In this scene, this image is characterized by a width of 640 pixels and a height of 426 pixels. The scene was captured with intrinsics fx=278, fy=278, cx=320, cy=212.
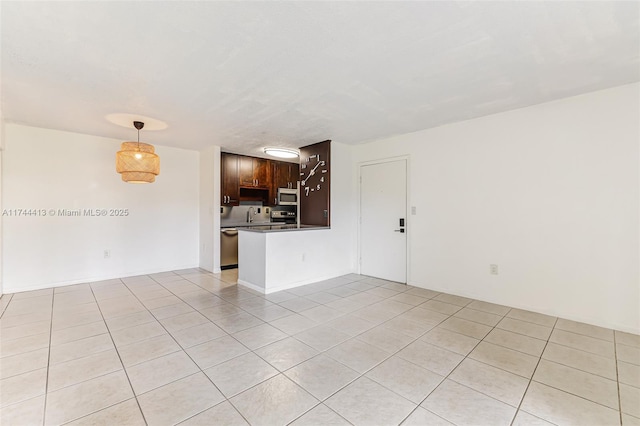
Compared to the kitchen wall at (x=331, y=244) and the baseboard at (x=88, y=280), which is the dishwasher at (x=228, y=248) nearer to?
the baseboard at (x=88, y=280)

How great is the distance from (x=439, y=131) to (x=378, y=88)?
1.67 meters

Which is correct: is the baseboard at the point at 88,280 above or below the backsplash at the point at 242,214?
below

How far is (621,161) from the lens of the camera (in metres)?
2.73

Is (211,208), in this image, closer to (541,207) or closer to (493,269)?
(493,269)

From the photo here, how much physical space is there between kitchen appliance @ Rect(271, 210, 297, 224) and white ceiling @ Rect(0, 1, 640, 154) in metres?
3.47

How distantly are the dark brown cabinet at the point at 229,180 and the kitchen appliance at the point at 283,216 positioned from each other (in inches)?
42.9

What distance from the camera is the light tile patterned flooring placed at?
1.64 meters

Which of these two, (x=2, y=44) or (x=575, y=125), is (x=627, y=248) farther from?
(x=2, y=44)

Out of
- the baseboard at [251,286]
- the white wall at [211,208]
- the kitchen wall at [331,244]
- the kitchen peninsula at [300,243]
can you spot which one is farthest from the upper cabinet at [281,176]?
the baseboard at [251,286]

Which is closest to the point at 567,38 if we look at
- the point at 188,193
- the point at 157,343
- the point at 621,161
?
the point at 621,161

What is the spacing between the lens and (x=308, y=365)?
2.13 meters

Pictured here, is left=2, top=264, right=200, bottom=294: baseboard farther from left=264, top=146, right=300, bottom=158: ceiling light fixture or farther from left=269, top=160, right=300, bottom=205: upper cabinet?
left=264, top=146, right=300, bottom=158: ceiling light fixture

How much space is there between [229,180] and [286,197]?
4.80ft

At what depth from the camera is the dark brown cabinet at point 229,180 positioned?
571 centimetres
